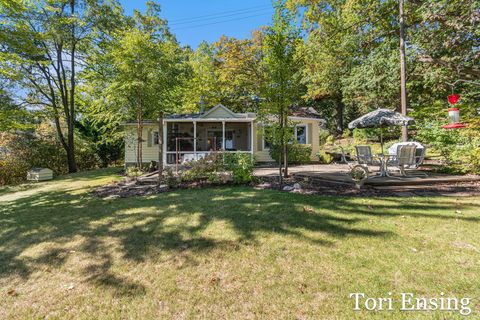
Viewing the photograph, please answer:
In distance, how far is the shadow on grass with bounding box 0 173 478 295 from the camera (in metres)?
3.45

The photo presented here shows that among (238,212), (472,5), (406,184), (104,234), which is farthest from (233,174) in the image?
(472,5)

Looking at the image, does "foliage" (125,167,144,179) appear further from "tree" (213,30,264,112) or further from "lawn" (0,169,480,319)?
"tree" (213,30,264,112)

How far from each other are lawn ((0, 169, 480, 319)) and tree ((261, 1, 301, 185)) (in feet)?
10.6

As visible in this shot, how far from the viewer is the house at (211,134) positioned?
14102 millimetres

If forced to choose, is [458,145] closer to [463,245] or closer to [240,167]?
[463,245]

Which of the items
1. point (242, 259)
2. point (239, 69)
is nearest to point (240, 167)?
point (242, 259)

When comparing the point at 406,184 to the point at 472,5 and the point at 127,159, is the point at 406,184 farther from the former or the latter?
the point at 127,159

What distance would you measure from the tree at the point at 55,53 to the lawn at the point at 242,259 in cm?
1174

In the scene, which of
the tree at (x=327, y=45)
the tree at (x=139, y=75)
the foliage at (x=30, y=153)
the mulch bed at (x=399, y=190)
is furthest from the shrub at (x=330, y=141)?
the foliage at (x=30, y=153)

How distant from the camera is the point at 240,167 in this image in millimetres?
7809

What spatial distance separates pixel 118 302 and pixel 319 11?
2215 cm

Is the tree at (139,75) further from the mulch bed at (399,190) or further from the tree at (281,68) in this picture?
the mulch bed at (399,190)

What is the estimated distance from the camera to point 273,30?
23.9ft

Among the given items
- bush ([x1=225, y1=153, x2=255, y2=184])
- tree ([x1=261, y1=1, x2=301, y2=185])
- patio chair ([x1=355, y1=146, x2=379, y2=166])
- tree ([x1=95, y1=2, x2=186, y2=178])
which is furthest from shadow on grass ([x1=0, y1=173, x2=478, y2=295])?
tree ([x1=95, y1=2, x2=186, y2=178])
